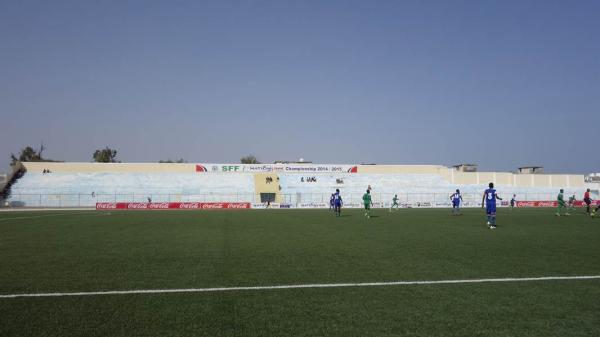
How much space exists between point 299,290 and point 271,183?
185ft

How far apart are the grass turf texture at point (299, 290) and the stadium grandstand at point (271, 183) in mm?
38593

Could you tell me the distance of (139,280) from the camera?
798 cm

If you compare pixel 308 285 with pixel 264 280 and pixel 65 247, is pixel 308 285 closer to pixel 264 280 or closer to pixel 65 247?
pixel 264 280

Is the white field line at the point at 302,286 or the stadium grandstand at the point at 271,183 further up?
the stadium grandstand at the point at 271,183

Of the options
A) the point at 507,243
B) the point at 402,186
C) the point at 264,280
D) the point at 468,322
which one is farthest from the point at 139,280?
the point at 402,186

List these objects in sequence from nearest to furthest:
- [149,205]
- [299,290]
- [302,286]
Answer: [299,290] → [302,286] → [149,205]

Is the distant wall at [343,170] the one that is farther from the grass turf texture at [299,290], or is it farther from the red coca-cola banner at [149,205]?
the grass turf texture at [299,290]

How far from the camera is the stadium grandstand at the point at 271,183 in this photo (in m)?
53.6

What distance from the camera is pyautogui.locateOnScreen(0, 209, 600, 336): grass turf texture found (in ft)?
17.5

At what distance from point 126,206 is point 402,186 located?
3813 centimetres

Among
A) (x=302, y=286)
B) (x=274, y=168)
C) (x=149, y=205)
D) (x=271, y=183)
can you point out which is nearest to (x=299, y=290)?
(x=302, y=286)

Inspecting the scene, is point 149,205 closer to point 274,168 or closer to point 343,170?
point 274,168

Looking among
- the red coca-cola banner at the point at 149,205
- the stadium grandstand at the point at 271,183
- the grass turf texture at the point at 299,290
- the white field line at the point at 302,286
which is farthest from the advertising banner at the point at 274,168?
the white field line at the point at 302,286

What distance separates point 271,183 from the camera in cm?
6344
